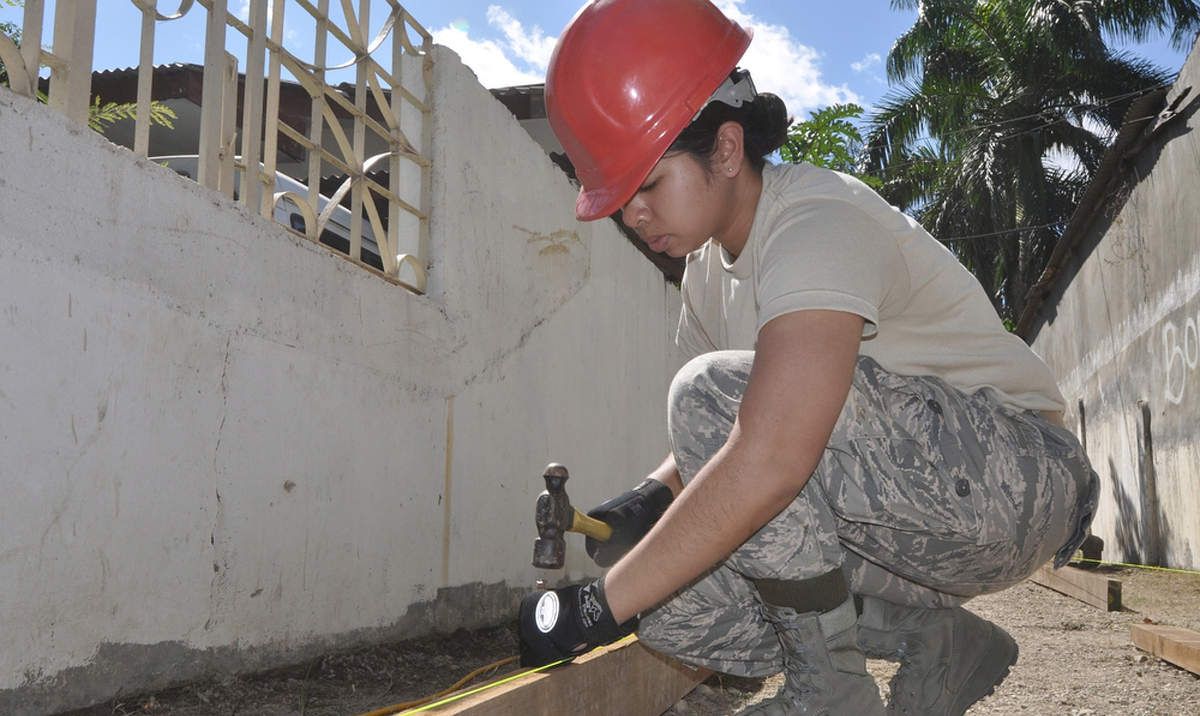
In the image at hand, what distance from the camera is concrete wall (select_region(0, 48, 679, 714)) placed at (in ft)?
8.08

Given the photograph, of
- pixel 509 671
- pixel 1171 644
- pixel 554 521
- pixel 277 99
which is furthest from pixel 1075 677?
pixel 277 99

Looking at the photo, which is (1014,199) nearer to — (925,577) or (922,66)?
(922,66)

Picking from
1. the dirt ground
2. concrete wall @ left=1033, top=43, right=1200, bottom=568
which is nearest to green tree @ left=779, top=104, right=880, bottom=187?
concrete wall @ left=1033, top=43, right=1200, bottom=568

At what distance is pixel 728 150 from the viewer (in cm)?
221

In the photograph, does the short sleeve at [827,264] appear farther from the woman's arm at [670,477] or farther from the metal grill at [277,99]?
the metal grill at [277,99]

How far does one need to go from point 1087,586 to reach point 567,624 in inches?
219

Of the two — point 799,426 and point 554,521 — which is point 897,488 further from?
point 554,521

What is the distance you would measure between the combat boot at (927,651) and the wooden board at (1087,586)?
3.39m

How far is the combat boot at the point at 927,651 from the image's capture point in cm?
249

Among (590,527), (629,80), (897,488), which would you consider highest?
(629,80)

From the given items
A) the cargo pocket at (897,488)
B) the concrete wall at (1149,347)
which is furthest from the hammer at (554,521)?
the concrete wall at (1149,347)

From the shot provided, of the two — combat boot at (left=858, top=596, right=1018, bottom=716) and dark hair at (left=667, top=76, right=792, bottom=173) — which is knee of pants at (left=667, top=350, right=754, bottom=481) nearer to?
dark hair at (left=667, top=76, right=792, bottom=173)

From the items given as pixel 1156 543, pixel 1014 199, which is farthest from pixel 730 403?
pixel 1014 199

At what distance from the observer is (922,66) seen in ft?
89.0
